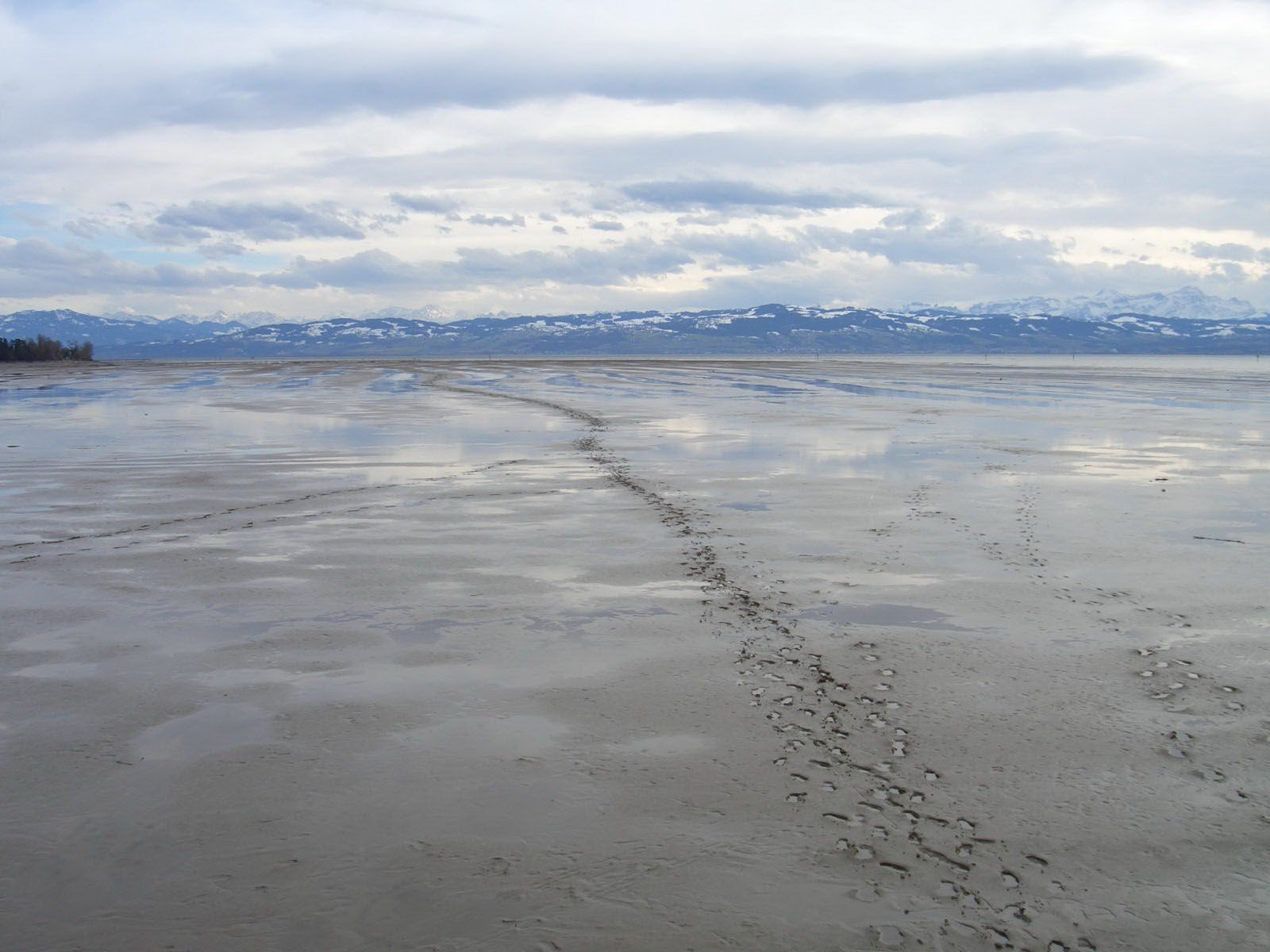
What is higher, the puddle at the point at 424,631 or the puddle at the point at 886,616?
the puddle at the point at 886,616

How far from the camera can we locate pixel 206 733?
7352 mm

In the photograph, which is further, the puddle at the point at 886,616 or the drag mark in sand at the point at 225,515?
the drag mark in sand at the point at 225,515

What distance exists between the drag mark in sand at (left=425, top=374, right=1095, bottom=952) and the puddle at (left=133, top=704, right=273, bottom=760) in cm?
358

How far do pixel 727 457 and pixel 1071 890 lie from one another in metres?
19.1

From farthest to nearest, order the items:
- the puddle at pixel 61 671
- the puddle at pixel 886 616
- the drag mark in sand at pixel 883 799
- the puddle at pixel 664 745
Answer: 1. the puddle at pixel 886 616
2. the puddle at pixel 61 671
3. the puddle at pixel 664 745
4. the drag mark in sand at pixel 883 799

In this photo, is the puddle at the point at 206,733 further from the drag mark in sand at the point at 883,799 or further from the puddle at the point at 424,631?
the drag mark in sand at the point at 883,799

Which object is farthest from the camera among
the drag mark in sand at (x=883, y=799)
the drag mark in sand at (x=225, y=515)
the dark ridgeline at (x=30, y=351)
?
the dark ridgeline at (x=30, y=351)

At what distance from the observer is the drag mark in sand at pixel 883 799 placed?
497cm

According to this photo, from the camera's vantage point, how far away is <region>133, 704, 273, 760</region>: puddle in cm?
703

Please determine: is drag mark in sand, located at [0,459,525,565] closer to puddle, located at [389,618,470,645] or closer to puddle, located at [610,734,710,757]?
puddle, located at [389,618,470,645]

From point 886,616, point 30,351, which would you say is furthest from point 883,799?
point 30,351

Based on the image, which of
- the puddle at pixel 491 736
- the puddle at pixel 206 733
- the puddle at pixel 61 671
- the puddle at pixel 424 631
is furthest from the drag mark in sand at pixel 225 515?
the puddle at pixel 491 736

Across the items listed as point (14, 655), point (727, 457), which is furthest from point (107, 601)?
point (727, 457)

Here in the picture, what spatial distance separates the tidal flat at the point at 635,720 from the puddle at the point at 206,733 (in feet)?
0.11
